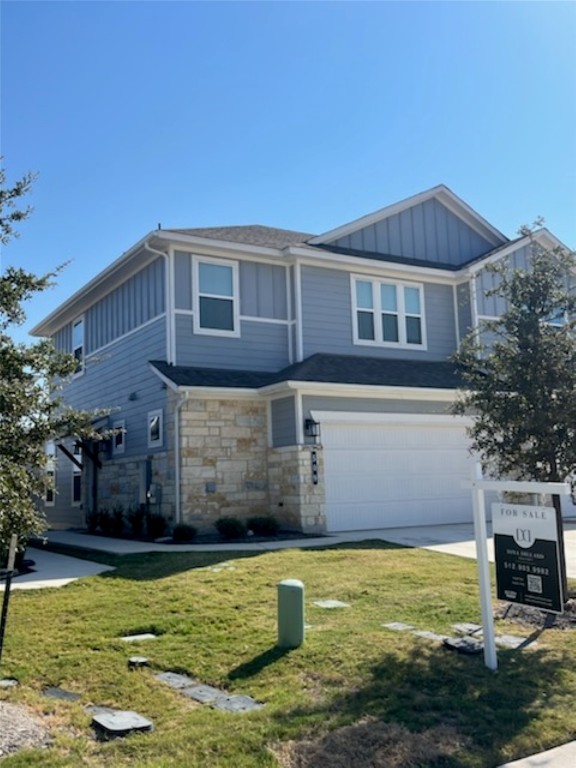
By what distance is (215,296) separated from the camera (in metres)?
16.3

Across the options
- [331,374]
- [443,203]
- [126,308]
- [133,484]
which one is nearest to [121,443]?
[133,484]

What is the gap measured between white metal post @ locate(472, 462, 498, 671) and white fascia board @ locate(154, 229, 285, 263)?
10.6 meters

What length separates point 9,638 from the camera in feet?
22.7

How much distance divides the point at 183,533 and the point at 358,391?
4.73 m

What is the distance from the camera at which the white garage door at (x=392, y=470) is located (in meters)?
15.1

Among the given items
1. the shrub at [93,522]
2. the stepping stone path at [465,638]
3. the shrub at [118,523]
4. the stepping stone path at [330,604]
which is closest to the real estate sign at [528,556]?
the stepping stone path at [465,638]

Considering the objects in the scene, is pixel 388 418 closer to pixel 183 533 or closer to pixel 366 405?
pixel 366 405

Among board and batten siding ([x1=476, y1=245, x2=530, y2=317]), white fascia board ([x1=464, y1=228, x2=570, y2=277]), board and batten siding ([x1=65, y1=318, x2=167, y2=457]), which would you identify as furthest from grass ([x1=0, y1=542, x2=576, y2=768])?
white fascia board ([x1=464, y1=228, x2=570, y2=277])

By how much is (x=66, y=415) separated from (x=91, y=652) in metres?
2.28

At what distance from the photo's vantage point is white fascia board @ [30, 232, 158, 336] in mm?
16616

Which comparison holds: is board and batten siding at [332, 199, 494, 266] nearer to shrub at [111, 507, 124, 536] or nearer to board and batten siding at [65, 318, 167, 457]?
board and batten siding at [65, 318, 167, 457]

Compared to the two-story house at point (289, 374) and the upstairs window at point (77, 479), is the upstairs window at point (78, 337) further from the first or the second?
the upstairs window at point (77, 479)

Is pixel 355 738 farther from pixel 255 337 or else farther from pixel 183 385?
pixel 255 337

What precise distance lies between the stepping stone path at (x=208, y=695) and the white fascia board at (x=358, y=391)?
9170 mm
